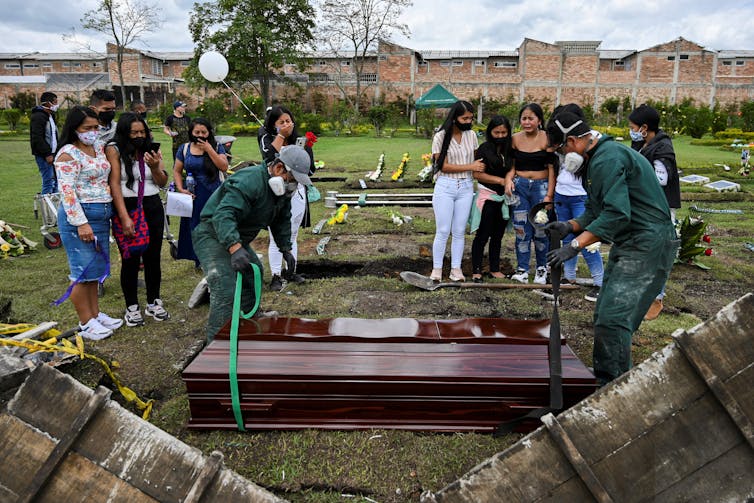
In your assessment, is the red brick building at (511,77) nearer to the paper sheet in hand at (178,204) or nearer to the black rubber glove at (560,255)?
the paper sheet in hand at (178,204)

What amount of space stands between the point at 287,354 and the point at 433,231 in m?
5.18

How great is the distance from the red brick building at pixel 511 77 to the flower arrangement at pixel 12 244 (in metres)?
32.9

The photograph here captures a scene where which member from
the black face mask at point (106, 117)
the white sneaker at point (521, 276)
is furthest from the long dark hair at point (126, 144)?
the white sneaker at point (521, 276)

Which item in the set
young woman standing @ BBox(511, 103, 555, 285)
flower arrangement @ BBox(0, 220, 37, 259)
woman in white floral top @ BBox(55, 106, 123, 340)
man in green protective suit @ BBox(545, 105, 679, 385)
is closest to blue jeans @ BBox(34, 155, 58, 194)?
flower arrangement @ BBox(0, 220, 37, 259)

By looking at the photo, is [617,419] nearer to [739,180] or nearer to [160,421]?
[160,421]

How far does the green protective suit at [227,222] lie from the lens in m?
3.23

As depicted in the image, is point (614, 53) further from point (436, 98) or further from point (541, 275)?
point (541, 275)

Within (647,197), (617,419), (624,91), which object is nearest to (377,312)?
(647,197)

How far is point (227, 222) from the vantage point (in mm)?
3139

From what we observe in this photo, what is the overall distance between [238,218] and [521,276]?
335cm

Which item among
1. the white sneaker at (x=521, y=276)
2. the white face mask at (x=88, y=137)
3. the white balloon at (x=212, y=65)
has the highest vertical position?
the white balloon at (x=212, y=65)

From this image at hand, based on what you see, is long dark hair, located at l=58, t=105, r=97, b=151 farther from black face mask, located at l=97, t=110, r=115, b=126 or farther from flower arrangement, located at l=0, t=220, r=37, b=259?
flower arrangement, located at l=0, t=220, r=37, b=259

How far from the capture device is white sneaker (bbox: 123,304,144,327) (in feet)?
14.4

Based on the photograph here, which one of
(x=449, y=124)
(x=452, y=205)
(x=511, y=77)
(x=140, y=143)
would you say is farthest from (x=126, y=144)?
(x=511, y=77)
